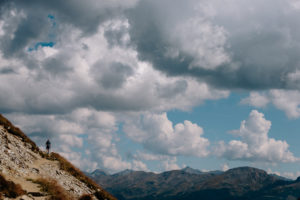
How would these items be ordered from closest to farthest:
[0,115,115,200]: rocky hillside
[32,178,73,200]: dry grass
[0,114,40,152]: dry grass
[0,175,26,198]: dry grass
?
[0,175,26,198]: dry grass < [0,115,115,200]: rocky hillside < [32,178,73,200]: dry grass < [0,114,40,152]: dry grass

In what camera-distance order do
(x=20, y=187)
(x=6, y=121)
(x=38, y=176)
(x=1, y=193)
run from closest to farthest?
(x=1, y=193), (x=20, y=187), (x=38, y=176), (x=6, y=121)

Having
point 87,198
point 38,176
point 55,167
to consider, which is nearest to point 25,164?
point 38,176

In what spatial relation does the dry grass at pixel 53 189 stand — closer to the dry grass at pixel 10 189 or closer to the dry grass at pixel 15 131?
the dry grass at pixel 10 189

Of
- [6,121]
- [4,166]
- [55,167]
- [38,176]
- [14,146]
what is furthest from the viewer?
[6,121]

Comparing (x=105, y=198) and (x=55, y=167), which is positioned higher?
(x=55, y=167)

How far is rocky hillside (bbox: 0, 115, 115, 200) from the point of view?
113 feet

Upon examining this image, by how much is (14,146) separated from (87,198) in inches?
563

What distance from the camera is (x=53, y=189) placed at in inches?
1495

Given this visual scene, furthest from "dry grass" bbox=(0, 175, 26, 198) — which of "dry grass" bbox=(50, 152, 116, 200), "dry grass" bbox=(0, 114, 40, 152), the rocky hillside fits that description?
"dry grass" bbox=(0, 114, 40, 152)

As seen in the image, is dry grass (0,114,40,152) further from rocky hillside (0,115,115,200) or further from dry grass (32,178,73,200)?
dry grass (32,178,73,200)

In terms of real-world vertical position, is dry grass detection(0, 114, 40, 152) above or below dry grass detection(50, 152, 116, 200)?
above

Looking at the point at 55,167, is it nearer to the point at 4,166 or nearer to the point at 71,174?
the point at 71,174

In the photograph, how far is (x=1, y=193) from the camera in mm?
30469

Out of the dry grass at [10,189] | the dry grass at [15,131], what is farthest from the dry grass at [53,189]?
the dry grass at [15,131]
